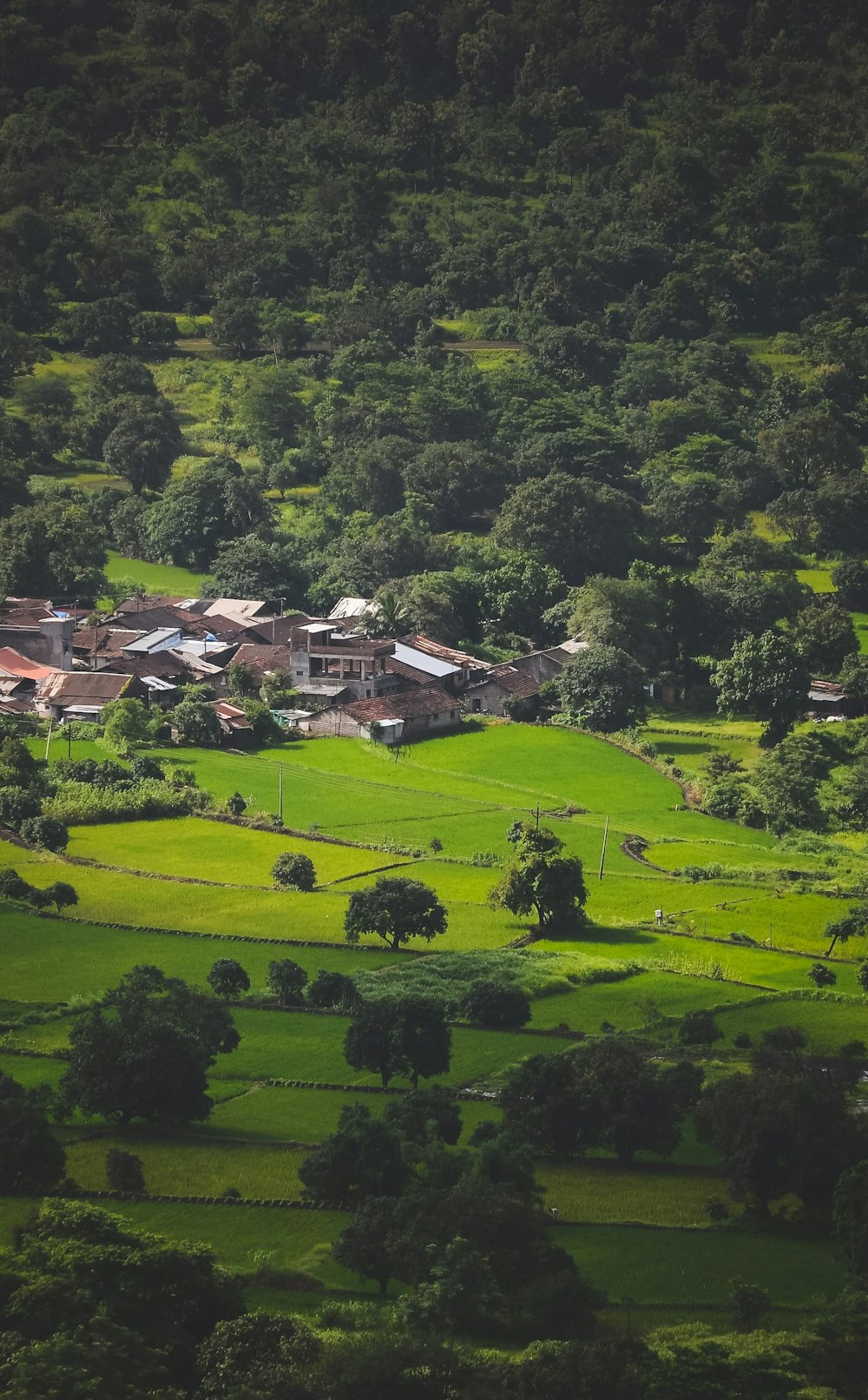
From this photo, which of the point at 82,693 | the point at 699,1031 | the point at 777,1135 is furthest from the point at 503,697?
the point at 777,1135

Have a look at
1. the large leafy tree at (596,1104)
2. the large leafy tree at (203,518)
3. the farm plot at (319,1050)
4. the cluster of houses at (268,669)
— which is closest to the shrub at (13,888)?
the farm plot at (319,1050)

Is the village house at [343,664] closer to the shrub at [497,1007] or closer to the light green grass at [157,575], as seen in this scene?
the light green grass at [157,575]

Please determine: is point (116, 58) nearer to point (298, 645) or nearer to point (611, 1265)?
point (298, 645)

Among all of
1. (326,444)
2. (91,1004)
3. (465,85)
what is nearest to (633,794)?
(91,1004)

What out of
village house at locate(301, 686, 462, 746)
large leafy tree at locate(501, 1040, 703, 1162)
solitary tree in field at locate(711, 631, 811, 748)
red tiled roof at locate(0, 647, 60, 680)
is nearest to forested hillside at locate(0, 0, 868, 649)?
solitary tree in field at locate(711, 631, 811, 748)

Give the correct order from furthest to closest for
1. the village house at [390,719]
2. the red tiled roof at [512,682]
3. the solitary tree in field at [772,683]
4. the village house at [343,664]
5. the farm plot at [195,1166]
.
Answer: the red tiled roof at [512,682]
the village house at [343,664]
the solitary tree in field at [772,683]
the village house at [390,719]
the farm plot at [195,1166]

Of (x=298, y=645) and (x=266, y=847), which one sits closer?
(x=266, y=847)

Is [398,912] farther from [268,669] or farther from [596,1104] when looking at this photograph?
[268,669]
